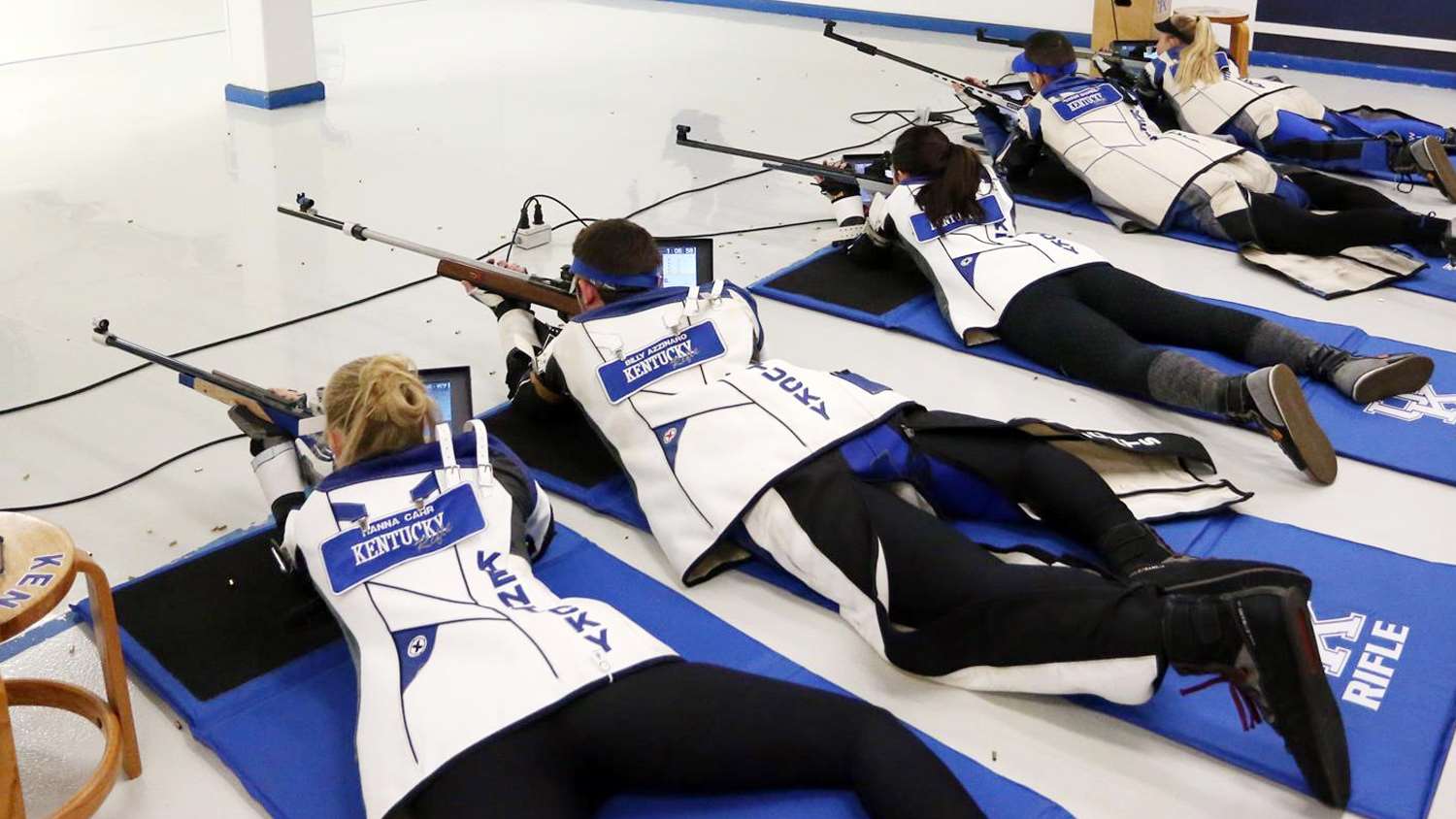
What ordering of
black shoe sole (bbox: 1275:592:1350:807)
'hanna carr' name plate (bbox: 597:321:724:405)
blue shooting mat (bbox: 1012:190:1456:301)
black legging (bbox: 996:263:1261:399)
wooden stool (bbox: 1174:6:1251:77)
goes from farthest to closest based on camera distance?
wooden stool (bbox: 1174:6:1251:77), blue shooting mat (bbox: 1012:190:1456:301), black legging (bbox: 996:263:1261:399), 'hanna carr' name plate (bbox: 597:321:724:405), black shoe sole (bbox: 1275:592:1350:807)

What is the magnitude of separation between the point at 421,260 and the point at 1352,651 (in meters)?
3.25

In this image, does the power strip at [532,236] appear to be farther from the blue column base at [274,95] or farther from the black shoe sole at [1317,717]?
the black shoe sole at [1317,717]

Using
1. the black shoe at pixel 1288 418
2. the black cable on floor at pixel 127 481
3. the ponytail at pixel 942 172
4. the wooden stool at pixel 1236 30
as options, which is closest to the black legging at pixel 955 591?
the black shoe at pixel 1288 418

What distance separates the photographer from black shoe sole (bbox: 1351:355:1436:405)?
3309mm

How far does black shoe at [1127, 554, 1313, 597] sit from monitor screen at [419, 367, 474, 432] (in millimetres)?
1448

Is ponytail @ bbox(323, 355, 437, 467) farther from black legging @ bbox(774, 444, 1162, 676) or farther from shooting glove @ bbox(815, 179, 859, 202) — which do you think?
shooting glove @ bbox(815, 179, 859, 202)

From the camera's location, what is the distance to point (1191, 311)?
3475mm

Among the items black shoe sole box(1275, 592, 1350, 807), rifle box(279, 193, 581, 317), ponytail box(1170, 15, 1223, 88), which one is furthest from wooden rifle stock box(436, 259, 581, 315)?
ponytail box(1170, 15, 1223, 88)

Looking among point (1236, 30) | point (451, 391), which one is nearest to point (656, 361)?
point (451, 391)

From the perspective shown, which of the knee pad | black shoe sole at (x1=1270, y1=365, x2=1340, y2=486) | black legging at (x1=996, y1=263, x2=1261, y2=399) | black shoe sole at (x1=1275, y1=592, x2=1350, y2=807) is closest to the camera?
black shoe sole at (x1=1275, y1=592, x2=1350, y2=807)

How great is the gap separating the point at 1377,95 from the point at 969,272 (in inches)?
169

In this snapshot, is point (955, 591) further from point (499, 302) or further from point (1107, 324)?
point (499, 302)

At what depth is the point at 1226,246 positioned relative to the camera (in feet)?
15.1

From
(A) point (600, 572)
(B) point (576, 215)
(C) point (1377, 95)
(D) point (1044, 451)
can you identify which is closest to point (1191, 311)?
(D) point (1044, 451)
